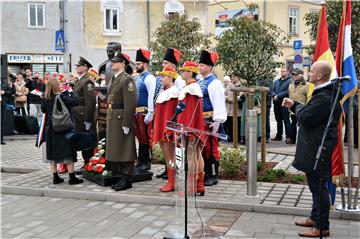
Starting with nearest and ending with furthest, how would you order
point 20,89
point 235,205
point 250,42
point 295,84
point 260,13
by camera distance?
point 235,205 < point 250,42 < point 295,84 < point 20,89 < point 260,13

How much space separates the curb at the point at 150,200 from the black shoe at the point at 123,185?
1.09 feet

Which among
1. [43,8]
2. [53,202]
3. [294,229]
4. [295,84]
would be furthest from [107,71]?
[43,8]

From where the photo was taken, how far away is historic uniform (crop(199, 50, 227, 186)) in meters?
7.59

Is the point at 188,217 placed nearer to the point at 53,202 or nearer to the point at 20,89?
the point at 53,202

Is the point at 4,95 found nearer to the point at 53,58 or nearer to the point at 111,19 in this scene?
the point at 53,58

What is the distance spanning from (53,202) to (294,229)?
3446 mm

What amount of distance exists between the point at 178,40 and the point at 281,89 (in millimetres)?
5603

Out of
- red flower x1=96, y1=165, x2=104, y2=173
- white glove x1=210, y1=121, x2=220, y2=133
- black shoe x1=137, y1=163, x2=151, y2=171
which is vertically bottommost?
black shoe x1=137, y1=163, x2=151, y2=171

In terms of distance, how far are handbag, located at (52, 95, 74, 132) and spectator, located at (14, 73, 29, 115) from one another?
10.1 m

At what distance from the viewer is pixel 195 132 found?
5.79m

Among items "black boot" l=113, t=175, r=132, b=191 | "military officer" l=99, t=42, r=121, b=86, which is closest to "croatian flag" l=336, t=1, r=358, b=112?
"black boot" l=113, t=175, r=132, b=191

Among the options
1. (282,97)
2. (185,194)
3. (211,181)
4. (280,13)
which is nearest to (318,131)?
(185,194)

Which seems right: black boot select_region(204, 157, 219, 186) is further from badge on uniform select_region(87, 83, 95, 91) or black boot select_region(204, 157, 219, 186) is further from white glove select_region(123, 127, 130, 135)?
badge on uniform select_region(87, 83, 95, 91)

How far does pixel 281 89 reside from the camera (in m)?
13.7
